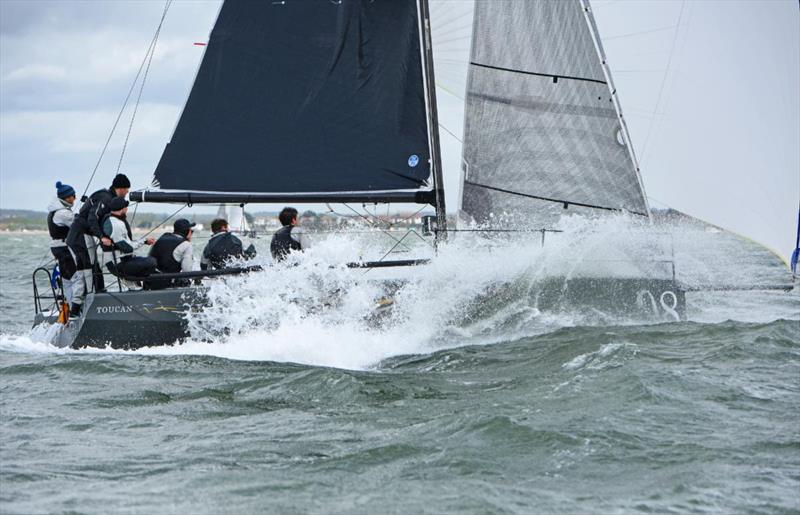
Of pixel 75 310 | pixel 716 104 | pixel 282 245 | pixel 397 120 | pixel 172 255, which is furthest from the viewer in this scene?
pixel 397 120

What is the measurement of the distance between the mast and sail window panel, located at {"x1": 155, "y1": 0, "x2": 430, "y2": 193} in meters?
0.08

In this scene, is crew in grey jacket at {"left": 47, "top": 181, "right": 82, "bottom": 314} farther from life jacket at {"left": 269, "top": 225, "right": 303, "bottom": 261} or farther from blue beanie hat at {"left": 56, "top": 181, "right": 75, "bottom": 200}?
life jacket at {"left": 269, "top": 225, "right": 303, "bottom": 261}

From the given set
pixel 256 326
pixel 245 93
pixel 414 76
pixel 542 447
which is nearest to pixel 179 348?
pixel 256 326

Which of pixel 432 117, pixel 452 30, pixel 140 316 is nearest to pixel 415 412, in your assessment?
pixel 140 316

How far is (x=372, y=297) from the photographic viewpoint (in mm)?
9914

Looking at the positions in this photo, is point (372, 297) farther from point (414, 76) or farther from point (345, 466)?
point (345, 466)

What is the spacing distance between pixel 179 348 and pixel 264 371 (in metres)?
1.26

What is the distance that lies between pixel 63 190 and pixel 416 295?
383 cm

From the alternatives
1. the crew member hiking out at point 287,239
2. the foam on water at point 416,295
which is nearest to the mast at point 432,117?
the foam on water at point 416,295

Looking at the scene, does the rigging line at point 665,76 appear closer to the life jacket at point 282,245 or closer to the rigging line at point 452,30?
the rigging line at point 452,30

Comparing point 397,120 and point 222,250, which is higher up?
point 397,120

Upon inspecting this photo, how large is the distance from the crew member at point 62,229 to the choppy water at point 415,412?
0.77 meters

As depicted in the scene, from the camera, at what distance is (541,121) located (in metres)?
10.9

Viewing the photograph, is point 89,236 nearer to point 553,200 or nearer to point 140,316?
point 140,316
